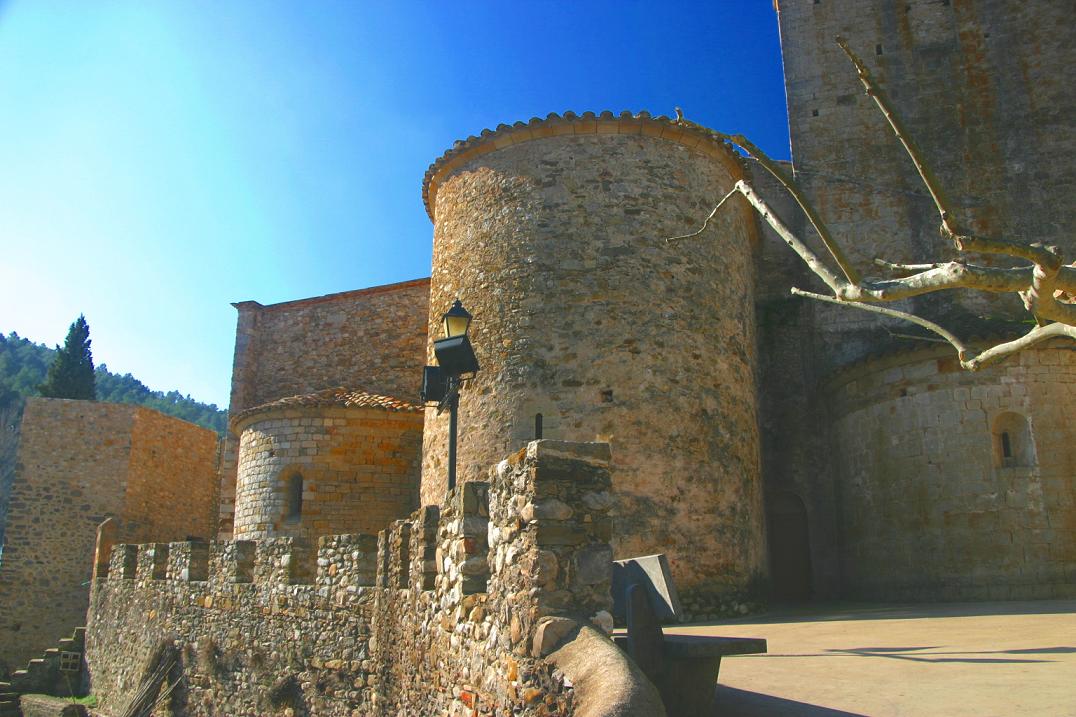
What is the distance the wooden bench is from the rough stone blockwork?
0.54 metres

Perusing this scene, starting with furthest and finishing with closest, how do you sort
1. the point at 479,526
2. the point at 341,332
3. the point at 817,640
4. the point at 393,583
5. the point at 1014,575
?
the point at 341,332 → the point at 1014,575 → the point at 817,640 → the point at 393,583 → the point at 479,526

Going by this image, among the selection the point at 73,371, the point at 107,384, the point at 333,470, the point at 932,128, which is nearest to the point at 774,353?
the point at 932,128

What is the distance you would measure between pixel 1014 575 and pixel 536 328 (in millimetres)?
7614

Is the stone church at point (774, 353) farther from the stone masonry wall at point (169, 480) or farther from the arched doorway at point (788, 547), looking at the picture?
the stone masonry wall at point (169, 480)

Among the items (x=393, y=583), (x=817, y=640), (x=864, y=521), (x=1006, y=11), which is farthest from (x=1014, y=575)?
(x=1006, y=11)

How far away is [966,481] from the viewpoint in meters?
12.8

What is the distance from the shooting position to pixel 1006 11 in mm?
17578

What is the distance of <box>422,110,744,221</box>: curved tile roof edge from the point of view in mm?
13680

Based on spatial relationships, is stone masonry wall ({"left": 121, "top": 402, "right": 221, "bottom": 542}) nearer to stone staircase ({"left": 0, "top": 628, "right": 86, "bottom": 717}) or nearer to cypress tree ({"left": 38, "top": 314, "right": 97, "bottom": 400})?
stone staircase ({"left": 0, "top": 628, "right": 86, "bottom": 717})

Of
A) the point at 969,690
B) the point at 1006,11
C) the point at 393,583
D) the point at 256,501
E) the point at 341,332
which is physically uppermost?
the point at 1006,11

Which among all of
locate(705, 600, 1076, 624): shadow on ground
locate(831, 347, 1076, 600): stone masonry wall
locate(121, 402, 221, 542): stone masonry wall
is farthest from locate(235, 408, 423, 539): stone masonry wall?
locate(831, 347, 1076, 600): stone masonry wall

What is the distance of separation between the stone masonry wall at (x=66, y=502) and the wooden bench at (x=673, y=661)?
1920 centimetres

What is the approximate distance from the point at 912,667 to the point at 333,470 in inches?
435

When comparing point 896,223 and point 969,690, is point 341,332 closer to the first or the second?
point 896,223
